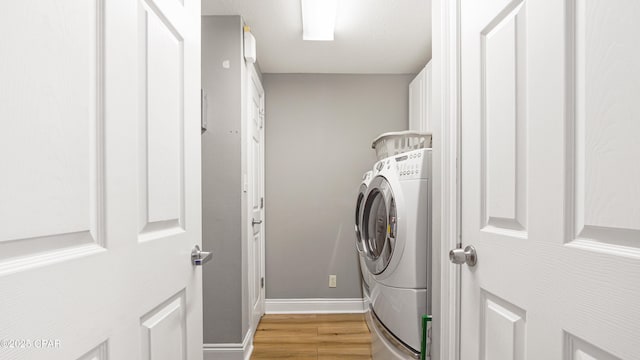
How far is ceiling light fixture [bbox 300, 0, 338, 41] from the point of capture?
2156 millimetres

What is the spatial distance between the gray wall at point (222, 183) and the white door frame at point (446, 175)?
1392 millimetres

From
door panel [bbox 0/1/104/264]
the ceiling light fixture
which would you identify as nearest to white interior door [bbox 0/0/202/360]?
door panel [bbox 0/1/104/264]

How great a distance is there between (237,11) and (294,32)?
45 cm

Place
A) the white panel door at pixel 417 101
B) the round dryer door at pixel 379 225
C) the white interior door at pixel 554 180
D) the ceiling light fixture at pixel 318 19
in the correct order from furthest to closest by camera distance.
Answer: the white panel door at pixel 417 101
the ceiling light fixture at pixel 318 19
the round dryer door at pixel 379 225
the white interior door at pixel 554 180

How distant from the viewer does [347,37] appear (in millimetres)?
2697

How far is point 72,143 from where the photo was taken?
58cm

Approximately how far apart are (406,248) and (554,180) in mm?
1110

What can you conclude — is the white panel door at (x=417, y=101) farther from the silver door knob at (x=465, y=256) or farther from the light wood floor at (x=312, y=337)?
the silver door knob at (x=465, y=256)

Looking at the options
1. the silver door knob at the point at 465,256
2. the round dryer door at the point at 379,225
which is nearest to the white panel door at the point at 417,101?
the round dryer door at the point at 379,225

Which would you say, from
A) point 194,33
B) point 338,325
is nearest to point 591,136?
point 194,33

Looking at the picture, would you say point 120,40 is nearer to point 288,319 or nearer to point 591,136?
point 591,136

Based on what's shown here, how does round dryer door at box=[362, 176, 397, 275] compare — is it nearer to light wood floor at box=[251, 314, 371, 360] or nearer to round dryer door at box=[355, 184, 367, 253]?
round dryer door at box=[355, 184, 367, 253]

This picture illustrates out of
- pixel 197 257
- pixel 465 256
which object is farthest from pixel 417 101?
pixel 197 257

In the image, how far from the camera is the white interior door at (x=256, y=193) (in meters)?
2.69
